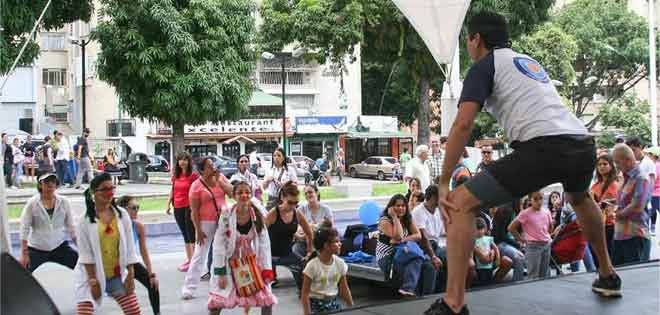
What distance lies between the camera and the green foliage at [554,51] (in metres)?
41.4

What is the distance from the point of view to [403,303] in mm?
4500

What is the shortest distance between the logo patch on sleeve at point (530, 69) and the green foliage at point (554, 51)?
38.8 metres

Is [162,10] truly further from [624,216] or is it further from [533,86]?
[533,86]

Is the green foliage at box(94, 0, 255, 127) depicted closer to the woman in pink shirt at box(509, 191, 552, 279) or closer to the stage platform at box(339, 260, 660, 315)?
the woman in pink shirt at box(509, 191, 552, 279)

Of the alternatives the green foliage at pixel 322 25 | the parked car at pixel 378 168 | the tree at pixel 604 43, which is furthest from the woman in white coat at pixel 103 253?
the tree at pixel 604 43

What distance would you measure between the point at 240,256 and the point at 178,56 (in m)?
19.7

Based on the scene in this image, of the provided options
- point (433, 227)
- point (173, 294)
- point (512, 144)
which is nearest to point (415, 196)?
point (433, 227)

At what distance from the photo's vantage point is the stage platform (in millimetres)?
4175

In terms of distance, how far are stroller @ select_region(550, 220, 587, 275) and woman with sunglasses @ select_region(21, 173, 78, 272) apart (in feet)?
17.7

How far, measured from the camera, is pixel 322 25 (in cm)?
2536

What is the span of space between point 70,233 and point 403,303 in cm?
445

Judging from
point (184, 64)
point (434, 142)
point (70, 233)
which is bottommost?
point (70, 233)

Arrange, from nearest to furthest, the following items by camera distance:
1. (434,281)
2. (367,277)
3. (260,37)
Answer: (434,281), (367,277), (260,37)

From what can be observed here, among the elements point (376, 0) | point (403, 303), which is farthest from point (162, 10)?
point (403, 303)
